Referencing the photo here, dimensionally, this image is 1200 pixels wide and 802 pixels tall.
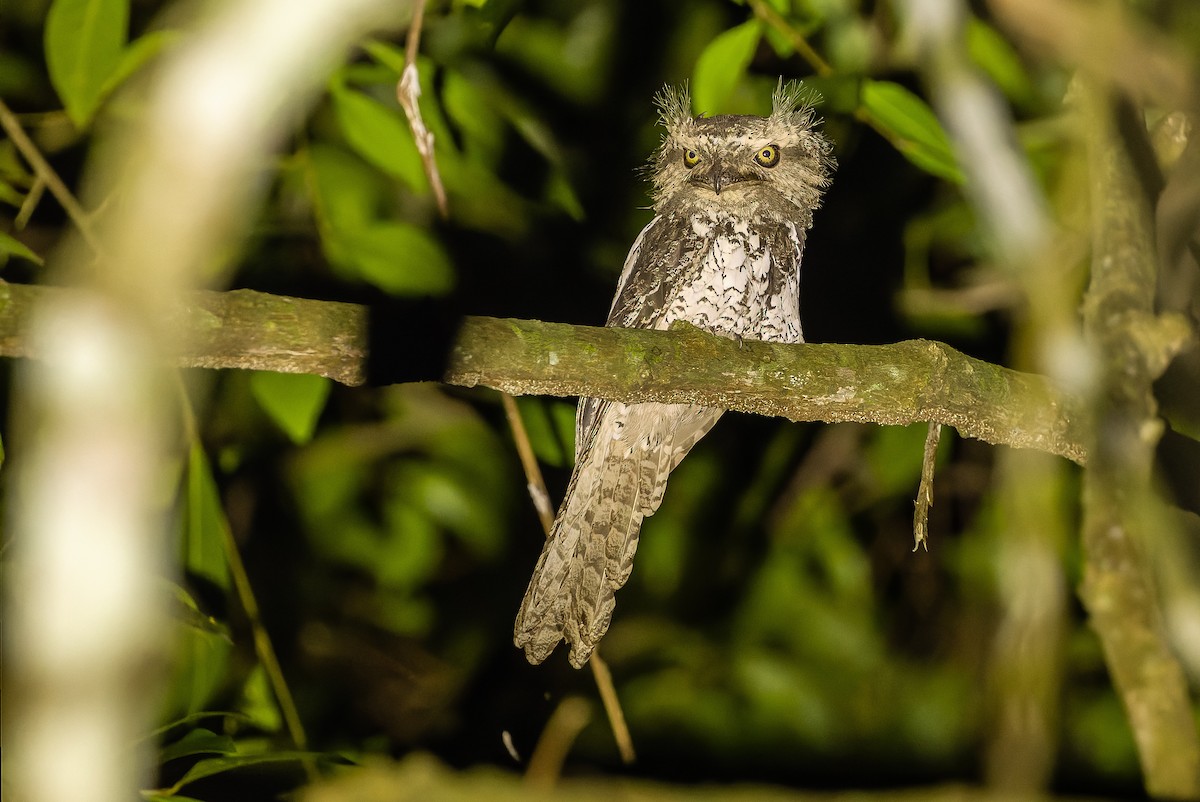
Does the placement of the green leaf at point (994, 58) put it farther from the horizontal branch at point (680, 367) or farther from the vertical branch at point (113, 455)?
the vertical branch at point (113, 455)

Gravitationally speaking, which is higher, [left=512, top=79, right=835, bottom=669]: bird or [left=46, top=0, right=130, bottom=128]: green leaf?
[left=46, top=0, right=130, bottom=128]: green leaf

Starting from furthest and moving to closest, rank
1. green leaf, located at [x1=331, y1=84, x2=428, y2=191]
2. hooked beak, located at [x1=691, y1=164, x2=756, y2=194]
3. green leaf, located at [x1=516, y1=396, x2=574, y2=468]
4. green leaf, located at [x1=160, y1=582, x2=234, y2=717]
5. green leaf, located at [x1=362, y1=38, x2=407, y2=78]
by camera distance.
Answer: hooked beak, located at [x1=691, y1=164, x2=756, y2=194], green leaf, located at [x1=516, y1=396, x2=574, y2=468], green leaf, located at [x1=331, y1=84, x2=428, y2=191], green leaf, located at [x1=362, y1=38, x2=407, y2=78], green leaf, located at [x1=160, y1=582, x2=234, y2=717]

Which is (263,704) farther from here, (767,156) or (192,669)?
(767,156)

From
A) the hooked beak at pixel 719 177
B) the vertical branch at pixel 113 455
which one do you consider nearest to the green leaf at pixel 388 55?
the hooked beak at pixel 719 177

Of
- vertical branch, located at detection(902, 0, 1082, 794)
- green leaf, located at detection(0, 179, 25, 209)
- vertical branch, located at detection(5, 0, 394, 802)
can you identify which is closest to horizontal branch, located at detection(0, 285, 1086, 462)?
vertical branch, located at detection(902, 0, 1082, 794)

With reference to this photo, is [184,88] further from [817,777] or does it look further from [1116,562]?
[817,777]

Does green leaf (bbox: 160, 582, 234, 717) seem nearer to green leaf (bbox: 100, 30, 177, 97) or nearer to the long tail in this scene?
the long tail

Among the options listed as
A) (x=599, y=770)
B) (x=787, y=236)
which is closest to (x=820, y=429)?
(x=787, y=236)
